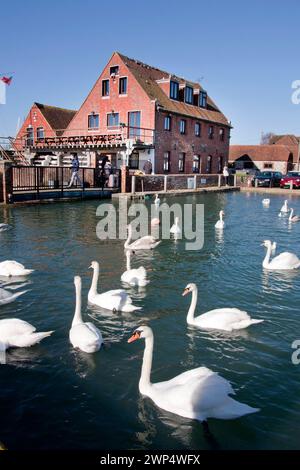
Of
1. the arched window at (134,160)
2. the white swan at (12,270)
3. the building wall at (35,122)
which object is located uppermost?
the building wall at (35,122)

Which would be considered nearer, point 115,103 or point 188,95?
point 115,103

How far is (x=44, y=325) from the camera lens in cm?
768

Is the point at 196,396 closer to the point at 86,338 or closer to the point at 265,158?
the point at 86,338

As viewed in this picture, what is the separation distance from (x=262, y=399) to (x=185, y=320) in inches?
108

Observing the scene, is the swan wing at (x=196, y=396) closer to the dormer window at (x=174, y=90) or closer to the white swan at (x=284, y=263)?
the white swan at (x=284, y=263)

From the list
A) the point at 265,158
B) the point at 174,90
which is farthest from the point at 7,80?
the point at 265,158

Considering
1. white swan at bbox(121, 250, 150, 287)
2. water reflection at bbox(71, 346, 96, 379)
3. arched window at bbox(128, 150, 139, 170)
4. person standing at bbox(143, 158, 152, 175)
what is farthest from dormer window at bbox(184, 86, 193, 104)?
water reflection at bbox(71, 346, 96, 379)

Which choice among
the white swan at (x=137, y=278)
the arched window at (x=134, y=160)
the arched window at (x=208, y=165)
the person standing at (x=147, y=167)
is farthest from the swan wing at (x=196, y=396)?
the arched window at (x=208, y=165)

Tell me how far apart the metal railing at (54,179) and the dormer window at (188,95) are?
16.4m

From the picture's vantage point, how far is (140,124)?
39750 millimetres

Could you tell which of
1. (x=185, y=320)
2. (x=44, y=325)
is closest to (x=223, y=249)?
(x=185, y=320)

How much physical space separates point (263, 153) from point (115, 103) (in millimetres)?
37651

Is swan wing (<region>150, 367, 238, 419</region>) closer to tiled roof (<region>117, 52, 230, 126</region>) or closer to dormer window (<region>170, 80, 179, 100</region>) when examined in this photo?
tiled roof (<region>117, 52, 230, 126</region>)

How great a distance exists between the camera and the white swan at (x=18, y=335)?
6.69m
